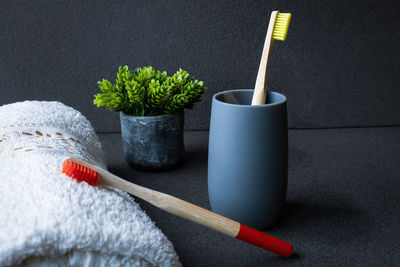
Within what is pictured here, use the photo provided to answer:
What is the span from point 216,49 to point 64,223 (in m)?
0.56

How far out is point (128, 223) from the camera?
1.04ft

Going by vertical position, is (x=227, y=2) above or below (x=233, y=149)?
above

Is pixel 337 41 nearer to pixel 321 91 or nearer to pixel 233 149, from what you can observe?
pixel 321 91

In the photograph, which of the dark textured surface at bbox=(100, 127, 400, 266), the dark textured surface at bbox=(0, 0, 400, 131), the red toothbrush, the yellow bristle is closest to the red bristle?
the red toothbrush

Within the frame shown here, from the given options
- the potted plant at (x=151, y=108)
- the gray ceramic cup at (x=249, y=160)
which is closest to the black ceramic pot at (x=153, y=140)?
the potted plant at (x=151, y=108)

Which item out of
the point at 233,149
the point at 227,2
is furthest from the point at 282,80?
the point at 233,149

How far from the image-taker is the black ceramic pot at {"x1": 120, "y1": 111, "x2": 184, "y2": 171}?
576 millimetres

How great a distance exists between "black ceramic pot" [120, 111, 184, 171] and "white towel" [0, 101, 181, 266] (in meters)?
0.19

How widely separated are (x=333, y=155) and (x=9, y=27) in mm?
693

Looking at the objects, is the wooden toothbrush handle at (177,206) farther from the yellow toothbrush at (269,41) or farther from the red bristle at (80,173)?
the yellow toothbrush at (269,41)

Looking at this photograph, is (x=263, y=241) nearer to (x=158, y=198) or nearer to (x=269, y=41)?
(x=158, y=198)

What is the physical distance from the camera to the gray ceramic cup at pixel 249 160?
40 cm

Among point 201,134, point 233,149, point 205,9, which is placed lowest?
point 201,134

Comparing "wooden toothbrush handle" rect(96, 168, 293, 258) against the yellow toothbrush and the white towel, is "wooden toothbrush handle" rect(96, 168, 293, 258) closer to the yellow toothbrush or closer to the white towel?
the white towel
